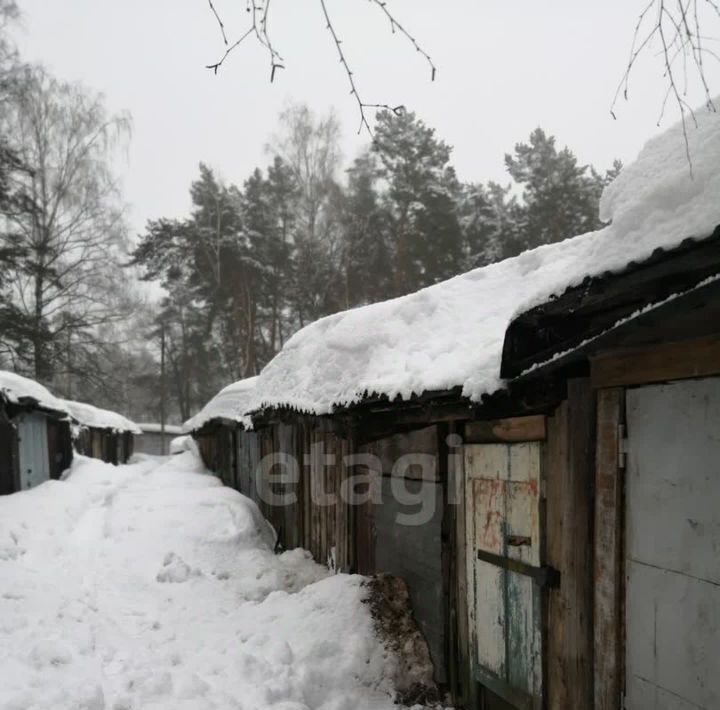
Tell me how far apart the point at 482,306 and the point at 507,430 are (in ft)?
4.59

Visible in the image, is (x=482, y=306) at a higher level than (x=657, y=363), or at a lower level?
higher

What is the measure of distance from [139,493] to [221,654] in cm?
701

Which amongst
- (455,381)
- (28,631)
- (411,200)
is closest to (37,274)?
(411,200)

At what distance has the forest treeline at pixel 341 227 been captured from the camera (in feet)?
69.4

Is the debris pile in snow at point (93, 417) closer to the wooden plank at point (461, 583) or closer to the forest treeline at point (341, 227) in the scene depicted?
the forest treeline at point (341, 227)

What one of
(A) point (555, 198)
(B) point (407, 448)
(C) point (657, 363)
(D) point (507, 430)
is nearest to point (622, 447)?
(C) point (657, 363)

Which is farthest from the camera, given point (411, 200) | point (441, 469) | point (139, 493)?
point (411, 200)

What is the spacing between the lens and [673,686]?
2559 mm

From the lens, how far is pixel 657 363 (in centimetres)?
265

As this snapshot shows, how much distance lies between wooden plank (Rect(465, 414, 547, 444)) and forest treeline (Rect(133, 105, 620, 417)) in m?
17.0

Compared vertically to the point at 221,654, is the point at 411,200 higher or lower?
higher

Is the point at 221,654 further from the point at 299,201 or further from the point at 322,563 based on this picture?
the point at 299,201

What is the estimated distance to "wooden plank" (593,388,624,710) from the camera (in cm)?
290

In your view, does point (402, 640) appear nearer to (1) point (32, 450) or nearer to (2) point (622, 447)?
(2) point (622, 447)
